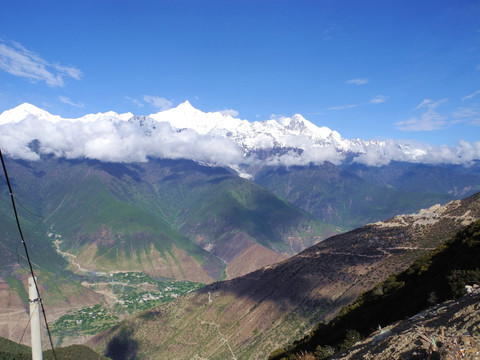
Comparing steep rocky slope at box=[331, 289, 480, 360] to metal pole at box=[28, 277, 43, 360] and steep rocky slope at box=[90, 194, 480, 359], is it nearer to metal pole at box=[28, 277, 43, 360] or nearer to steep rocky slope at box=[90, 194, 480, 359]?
metal pole at box=[28, 277, 43, 360]

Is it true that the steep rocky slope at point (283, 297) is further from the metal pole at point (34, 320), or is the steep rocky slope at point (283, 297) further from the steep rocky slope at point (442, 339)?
the metal pole at point (34, 320)

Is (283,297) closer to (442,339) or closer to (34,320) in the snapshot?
(34,320)

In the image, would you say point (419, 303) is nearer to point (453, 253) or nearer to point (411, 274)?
point (453, 253)

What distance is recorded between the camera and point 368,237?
5320 inches

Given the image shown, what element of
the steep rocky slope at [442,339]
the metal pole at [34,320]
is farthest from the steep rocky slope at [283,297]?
the metal pole at [34,320]

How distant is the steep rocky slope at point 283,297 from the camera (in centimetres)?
10650

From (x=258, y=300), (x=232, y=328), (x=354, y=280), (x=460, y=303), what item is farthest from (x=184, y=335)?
(x=460, y=303)

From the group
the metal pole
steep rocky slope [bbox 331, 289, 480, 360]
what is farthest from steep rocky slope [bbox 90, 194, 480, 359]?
the metal pole

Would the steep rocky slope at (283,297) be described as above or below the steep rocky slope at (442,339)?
below

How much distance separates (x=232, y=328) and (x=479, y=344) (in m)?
127

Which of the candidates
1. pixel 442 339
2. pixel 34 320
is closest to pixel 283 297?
pixel 34 320

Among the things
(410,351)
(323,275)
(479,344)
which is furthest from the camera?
(323,275)

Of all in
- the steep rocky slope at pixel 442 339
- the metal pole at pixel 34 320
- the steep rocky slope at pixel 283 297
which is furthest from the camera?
the steep rocky slope at pixel 283 297

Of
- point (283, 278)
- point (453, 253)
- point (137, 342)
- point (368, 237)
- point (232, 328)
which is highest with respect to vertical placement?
point (453, 253)
